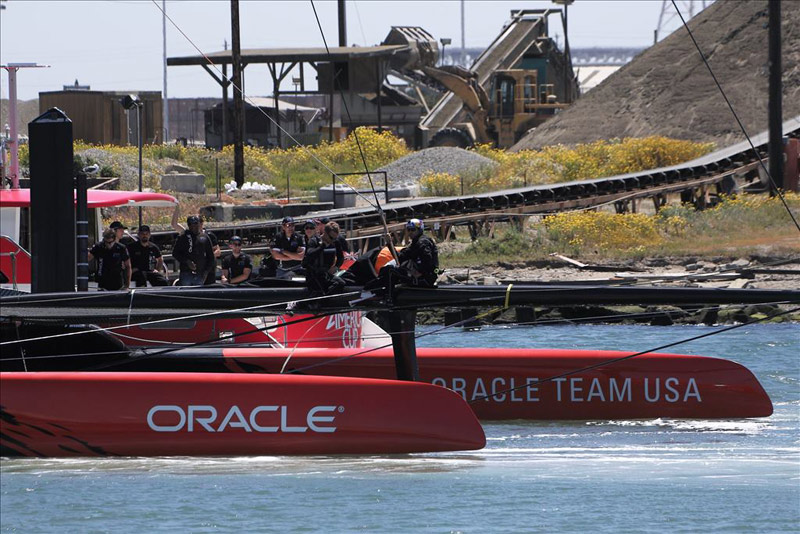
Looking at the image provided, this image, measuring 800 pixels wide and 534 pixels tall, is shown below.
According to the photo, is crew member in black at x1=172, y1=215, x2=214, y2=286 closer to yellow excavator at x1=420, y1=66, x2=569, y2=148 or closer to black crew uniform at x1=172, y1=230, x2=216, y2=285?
black crew uniform at x1=172, y1=230, x2=216, y2=285

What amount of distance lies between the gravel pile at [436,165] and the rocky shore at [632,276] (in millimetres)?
13902

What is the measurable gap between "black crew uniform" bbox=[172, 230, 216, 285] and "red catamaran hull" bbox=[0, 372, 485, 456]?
4059 mm

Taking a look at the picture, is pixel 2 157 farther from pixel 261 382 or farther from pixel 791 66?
pixel 791 66

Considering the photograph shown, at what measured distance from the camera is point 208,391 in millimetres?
12492

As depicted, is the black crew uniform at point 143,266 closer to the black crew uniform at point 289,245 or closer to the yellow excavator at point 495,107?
the black crew uniform at point 289,245

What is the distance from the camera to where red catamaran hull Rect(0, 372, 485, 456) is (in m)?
12.3

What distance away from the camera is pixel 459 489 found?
1216 centimetres

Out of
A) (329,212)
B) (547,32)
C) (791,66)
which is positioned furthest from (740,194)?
(547,32)

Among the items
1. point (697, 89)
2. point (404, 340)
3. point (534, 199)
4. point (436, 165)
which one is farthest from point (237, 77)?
point (697, 89)

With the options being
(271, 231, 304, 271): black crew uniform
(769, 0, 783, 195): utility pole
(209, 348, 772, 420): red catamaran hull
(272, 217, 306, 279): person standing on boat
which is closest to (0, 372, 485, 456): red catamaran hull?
(209, 348, 772, 420): red catamaran hull

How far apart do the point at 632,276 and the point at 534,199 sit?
27.9 ft

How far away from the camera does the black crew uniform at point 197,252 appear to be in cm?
1664

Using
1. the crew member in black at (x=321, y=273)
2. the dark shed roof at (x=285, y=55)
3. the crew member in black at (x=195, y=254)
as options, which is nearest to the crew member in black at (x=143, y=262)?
the crew member in black at (x=195, y=254)

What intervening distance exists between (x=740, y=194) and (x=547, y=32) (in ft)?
122
